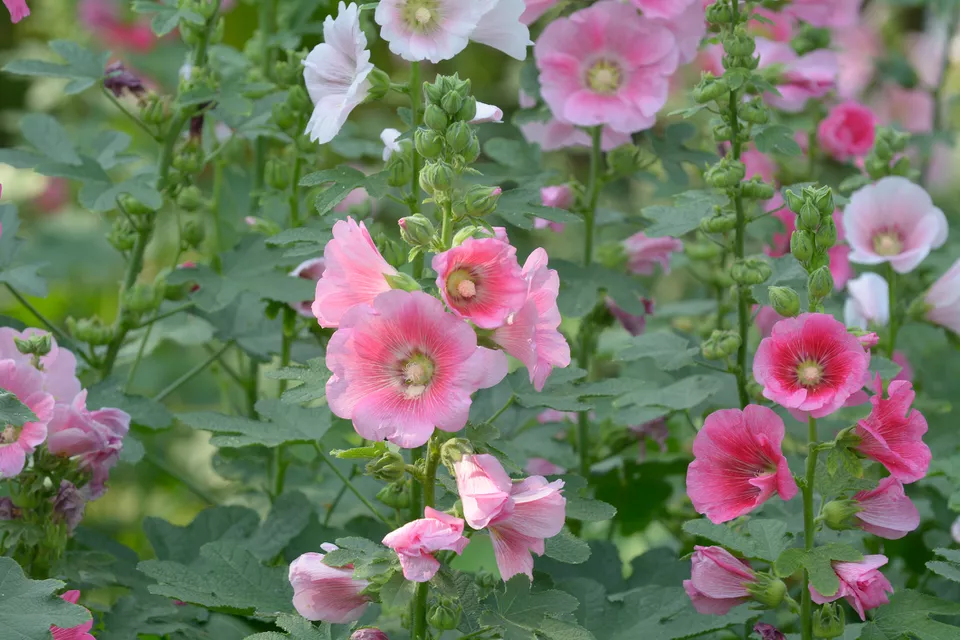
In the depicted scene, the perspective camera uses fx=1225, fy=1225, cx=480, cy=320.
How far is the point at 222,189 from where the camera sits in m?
2.09

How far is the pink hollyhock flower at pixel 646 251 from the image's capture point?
73.5 inches

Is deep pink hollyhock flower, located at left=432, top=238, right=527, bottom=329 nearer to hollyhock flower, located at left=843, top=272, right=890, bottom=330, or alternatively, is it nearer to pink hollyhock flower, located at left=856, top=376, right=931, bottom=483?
pink hollyhock flower, located at left=856, top=376, right=931, bottom=483

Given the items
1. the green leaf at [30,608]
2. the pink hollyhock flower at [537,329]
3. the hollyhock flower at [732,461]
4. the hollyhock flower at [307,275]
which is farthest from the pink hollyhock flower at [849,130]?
the green leaf at [30,608]

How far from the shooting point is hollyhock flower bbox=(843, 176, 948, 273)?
5.48 ft

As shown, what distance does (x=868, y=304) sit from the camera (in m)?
1.83

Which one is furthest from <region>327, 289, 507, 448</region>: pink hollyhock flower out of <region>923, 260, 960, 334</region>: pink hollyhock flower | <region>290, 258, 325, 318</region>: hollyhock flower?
<region>923, 260, 960, 334</region>: pink hollyhock flower

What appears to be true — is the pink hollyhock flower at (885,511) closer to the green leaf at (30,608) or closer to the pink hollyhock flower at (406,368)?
the pink hollyhock flower at (406,368)

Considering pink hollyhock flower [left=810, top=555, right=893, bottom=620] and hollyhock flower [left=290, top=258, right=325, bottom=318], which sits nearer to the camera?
pink hollyhock flower [left=810, top=555, right=893, bottom=620]

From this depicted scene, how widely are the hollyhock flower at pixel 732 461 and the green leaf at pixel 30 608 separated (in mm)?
591

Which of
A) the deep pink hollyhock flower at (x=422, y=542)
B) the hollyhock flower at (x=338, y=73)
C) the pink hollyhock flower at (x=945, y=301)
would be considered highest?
the hollyhock flower at (x=338, y=73)

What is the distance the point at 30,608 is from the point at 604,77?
1052 mm

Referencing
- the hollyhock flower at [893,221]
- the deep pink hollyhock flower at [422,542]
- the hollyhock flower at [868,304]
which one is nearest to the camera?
the deep pink hollyhock flower at [422,542]

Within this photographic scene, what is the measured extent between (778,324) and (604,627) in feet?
1.37

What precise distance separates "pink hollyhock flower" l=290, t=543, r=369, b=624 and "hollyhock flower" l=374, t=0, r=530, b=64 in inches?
19.8
